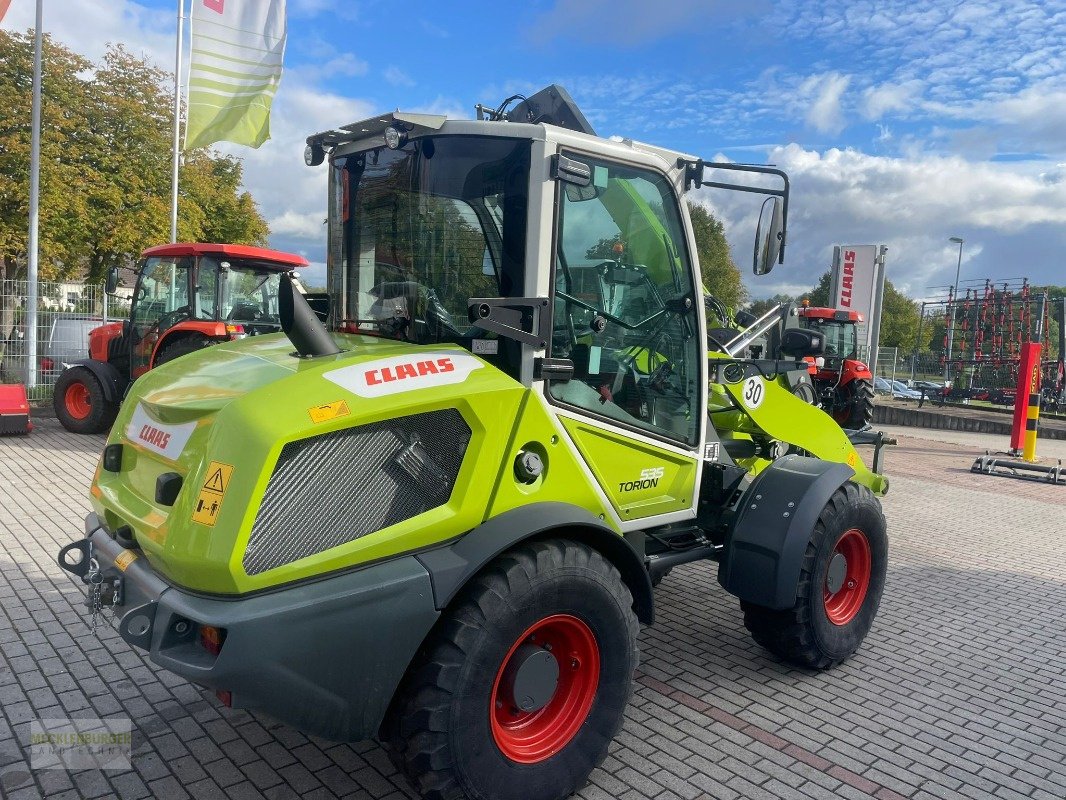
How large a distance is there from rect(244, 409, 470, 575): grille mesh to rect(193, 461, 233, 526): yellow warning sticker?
14cm

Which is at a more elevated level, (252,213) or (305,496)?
(252,213)

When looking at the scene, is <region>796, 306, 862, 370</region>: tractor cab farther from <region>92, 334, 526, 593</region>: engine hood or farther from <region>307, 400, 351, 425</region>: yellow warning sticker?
<region>307, 400, 351, 425</region>: yellow warning sticker

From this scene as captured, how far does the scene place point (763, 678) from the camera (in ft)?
13.3

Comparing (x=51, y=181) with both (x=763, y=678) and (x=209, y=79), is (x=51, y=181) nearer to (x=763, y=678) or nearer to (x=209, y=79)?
(x=209, y=79)

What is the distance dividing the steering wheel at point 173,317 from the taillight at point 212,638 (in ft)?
26.8

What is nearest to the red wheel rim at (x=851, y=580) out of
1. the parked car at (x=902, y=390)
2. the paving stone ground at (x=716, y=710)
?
the paving stone ground at (x=716, y=710)

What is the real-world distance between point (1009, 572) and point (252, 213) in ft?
95.9

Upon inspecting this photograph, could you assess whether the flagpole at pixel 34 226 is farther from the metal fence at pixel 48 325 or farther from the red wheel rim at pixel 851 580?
the red wheel rim at pixel 851 580

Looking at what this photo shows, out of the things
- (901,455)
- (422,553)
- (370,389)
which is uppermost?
(370,389)

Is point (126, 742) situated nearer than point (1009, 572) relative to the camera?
Yes

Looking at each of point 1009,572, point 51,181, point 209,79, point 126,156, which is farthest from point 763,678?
point 126,156

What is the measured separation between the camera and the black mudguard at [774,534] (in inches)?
144

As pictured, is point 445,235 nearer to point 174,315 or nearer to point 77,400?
point 174,315

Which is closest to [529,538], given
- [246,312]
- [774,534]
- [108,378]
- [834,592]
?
[774,534]
